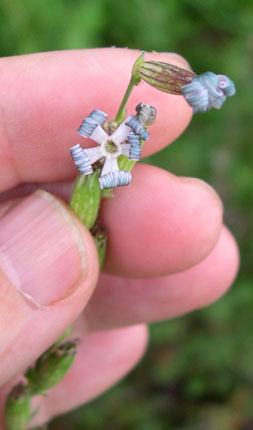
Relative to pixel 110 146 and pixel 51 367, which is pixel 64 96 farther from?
pixel 51 367

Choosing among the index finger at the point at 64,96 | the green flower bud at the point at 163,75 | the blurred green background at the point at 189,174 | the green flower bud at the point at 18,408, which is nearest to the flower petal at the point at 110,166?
the green flower bud at the point at 163,75

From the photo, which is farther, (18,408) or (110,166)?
(18,408)

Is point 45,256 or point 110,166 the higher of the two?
point 110,166

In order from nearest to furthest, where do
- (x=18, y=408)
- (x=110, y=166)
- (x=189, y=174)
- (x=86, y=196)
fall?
1. (x=110, y=166)
2. (x=86, y=196)
3. (x=18, y=408)
4. (x=189, y=174)

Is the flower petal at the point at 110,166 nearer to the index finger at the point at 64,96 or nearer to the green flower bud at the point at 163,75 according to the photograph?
the green flower bud at the point at 163,75

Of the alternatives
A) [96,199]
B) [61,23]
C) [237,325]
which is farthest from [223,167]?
[96,199]

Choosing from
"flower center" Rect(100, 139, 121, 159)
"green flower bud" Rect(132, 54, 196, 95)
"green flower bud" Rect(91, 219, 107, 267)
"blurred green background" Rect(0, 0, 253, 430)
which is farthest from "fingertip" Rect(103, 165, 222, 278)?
"blurred green background" Rect(0, 0, 253, 430)

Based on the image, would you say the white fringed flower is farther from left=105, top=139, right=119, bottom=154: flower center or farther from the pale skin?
the pale skin

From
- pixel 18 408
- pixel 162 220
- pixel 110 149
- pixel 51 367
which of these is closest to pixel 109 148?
pixel 110 149
